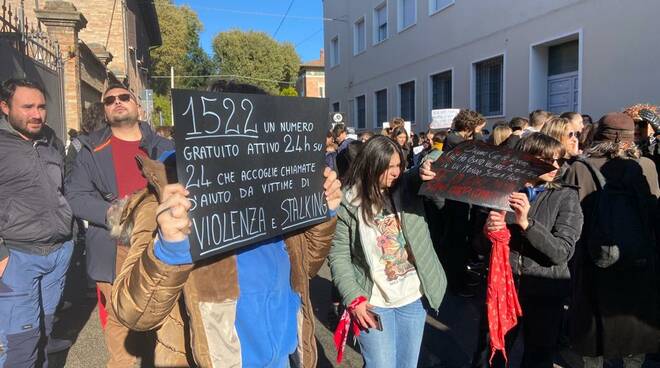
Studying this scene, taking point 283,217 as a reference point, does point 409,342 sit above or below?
below

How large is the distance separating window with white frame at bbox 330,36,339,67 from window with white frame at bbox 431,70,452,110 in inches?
414

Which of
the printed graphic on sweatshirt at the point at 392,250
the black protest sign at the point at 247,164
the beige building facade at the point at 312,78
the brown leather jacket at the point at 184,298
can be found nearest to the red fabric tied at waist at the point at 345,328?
the printed graphic on sweatshirt at the point at 392,250

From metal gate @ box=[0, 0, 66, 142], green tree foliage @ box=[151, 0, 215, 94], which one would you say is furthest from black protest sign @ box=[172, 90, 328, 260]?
green tree foliage @ box=[151, 0, 215, 94]

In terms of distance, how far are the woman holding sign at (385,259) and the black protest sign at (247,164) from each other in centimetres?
55

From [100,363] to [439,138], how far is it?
5332 mm

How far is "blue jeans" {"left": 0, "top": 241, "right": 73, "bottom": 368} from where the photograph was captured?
9.62 feet

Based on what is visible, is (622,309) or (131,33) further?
(131,33)

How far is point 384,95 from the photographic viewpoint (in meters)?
20.2

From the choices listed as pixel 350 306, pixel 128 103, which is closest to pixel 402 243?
pixel 350 306

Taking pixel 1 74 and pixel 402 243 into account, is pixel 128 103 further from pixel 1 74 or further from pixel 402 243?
pixel 1 74

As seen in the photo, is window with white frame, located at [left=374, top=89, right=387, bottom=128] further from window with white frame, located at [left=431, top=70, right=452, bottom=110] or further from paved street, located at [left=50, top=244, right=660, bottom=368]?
paved street, located at [left=50, top=244, right=660, bottom=368]

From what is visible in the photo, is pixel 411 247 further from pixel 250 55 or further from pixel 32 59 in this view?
pixel 250 55

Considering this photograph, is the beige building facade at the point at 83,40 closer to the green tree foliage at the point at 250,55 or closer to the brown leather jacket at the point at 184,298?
the brown leather jacket at the point at 184,298

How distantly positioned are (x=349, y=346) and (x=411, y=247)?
1958 mm
